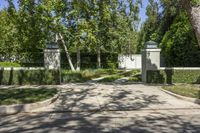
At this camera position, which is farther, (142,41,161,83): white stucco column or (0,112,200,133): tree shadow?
(142,41,161,83): white stucco column

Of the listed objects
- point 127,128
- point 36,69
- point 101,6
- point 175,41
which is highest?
point 101,6

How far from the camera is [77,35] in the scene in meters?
21.0

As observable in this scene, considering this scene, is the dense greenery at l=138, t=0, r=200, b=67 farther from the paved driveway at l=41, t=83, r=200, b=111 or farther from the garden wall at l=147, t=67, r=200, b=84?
the paved driveway at l=41, t=83, r=200, b=111

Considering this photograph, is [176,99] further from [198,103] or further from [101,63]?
[101,63]

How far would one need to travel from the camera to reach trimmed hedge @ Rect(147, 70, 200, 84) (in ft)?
62.5

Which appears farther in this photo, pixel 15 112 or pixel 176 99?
pixel 176 99

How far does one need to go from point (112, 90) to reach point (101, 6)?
6.77 meters

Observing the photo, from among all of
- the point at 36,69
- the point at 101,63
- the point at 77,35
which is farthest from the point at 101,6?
the point at 101,63

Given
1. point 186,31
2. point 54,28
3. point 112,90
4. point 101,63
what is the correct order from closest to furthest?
point 112,90, point 54,28, point 186,31, point 101,63

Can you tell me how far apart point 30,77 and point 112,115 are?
8904 millimetres

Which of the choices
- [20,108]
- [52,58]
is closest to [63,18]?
[52,58]

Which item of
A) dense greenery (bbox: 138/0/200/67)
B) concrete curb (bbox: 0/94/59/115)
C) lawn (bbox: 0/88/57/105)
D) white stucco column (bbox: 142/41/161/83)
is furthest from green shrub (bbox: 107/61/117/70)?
concrete curb (bbox: 0/94/59/115)

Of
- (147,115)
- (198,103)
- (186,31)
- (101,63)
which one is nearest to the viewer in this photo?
(147,115)

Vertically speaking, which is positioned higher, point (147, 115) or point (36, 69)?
point (36, 69)
